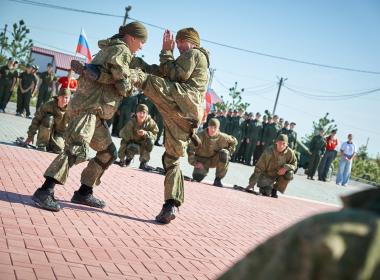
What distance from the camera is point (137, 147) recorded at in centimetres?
1030

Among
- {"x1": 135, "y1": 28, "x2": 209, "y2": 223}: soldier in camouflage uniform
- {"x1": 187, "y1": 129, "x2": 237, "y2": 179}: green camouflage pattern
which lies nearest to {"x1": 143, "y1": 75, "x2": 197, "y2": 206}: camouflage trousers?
{"x1": 135, "y1": 28, "x2": 209, "y2": 223}: soldier in camouflage uniform

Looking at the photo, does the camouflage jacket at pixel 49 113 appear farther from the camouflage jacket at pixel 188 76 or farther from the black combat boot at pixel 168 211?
the camouflage jacket at pixel 188 76

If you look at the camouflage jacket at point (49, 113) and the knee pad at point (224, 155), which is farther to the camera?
the knee pad at point (224, 155)

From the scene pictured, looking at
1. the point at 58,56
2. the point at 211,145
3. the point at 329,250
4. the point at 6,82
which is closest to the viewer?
the point at 329,250

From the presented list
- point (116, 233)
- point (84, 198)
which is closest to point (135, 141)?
point (84, 198)

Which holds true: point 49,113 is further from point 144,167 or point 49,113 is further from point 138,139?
point 144,167

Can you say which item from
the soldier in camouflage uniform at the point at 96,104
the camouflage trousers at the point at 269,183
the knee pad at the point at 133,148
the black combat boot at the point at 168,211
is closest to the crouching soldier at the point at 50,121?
the knee pad at the point at 133,148

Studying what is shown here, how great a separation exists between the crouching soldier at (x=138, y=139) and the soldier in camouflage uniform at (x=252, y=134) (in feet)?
31.9

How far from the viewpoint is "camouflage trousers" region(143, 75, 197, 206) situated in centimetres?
469

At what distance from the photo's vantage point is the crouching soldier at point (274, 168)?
10.4 m

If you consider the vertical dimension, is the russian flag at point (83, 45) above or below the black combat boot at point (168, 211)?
above

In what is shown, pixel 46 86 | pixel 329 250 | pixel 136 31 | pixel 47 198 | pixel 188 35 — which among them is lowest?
pixel 47 198

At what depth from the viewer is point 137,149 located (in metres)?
10.3

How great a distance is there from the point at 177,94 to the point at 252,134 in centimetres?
1513
